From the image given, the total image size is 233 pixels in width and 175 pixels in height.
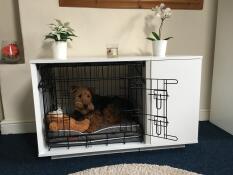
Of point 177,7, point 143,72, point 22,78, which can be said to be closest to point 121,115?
point 143,72

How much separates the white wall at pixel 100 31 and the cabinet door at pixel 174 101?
0.51 meters

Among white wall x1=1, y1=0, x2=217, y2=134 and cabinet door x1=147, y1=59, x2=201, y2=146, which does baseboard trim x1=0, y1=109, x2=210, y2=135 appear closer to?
white wall x1=1, y1=0, x2=217, y2=134

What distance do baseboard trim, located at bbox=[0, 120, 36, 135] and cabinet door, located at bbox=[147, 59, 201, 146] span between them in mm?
999

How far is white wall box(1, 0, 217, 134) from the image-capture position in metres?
1.71

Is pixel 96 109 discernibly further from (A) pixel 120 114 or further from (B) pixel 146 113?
(B) pixel 146 113

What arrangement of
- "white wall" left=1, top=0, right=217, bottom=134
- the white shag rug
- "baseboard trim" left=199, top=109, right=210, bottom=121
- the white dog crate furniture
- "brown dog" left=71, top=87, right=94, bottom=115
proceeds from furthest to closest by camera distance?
"baseboard trim" left=199, top=109, right=210, bottom=121 → "white wall" left=1, top=0, right=217, bottom=134 → "brown dog" left=71, top=87, right=94, bottom=115 → the white dog crate furniture → the white shag rug

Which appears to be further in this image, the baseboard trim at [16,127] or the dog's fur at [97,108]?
the baseboard trim at [16,127]

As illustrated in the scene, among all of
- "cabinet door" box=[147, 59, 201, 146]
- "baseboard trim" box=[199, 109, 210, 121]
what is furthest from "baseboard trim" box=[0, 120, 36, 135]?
"baseboard trim" box=[199, 109, 210, 121]

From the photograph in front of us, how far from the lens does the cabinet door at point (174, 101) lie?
141 centimetres

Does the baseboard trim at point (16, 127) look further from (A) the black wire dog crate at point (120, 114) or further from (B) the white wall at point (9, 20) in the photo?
(B) the white wall at point (9, 20)

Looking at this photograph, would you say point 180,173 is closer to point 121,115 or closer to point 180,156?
point 180,156

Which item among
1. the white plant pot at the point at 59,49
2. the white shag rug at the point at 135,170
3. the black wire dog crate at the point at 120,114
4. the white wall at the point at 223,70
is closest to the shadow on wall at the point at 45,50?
the black wire dog crate at the point at 120,114

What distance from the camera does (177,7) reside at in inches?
72.4

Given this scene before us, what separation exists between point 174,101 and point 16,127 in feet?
4.09
